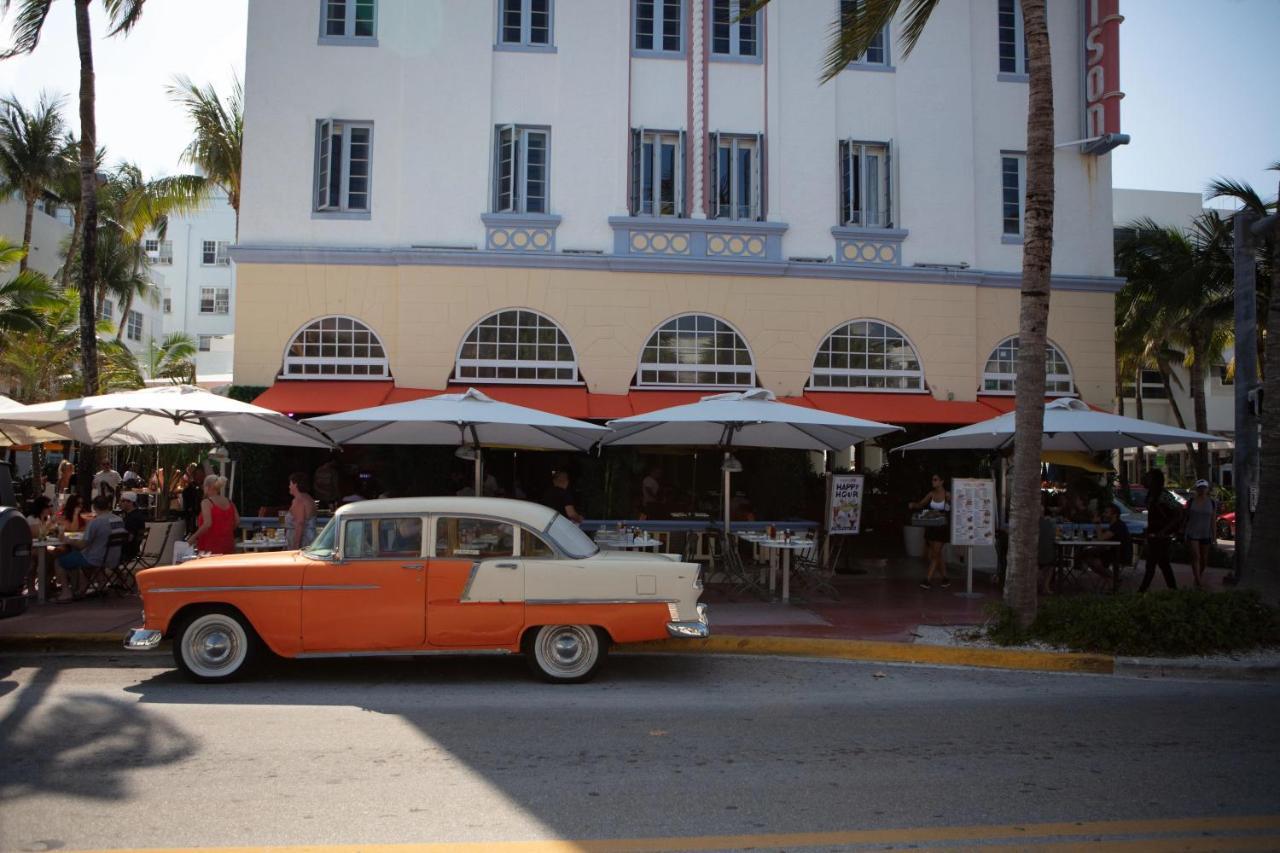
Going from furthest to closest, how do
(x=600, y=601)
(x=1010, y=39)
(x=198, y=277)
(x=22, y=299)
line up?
(x=198, y=277), (x=22, y=299), (x=1010, y=39), (x=600, y=601)

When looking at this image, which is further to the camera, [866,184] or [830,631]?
[866,184]

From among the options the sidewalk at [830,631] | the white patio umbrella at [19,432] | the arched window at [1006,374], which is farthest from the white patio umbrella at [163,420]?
the arched window at [1006,374]

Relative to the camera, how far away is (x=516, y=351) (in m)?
17.1

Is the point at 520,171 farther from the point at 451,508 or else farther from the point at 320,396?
the point at 451,508

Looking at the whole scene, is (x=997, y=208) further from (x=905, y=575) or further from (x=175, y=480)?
(x=175, y=480)

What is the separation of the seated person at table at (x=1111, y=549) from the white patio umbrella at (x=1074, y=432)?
3.49 feet

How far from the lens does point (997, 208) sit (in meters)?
18.4

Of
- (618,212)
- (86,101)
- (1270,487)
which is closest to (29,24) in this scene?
(86,101)

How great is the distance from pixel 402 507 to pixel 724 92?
40.4 feet

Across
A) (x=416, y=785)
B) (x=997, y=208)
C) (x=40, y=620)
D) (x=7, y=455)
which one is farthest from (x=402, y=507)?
(x=7, y=455)

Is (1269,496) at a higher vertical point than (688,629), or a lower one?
higher

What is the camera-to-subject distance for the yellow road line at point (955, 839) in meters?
4.59

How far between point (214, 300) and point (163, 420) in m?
39.2

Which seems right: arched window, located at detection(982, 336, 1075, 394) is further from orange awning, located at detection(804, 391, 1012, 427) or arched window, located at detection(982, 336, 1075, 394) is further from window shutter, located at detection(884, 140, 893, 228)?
window shutter, located at detection(884, 140, 893, 228)
